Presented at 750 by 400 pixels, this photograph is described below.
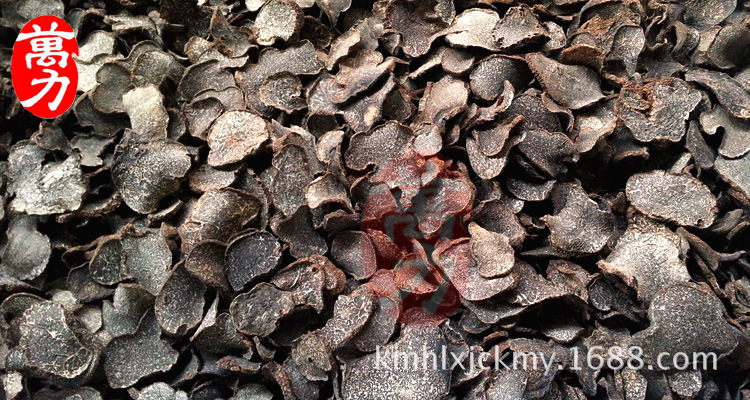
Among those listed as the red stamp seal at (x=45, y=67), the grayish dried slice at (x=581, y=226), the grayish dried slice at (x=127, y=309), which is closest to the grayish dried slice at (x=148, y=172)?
the grayish dried slice at (x=127, y=309)

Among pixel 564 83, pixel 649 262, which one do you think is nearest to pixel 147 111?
pixel 564 83

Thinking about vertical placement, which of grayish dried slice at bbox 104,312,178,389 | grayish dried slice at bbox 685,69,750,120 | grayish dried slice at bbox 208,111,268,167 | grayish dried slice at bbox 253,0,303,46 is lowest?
grayish dried slice at bbox 104,312,178,389

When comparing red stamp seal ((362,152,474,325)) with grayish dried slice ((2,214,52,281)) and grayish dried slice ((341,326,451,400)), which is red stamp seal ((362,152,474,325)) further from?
grayish dried slice ((2,214,52,281))

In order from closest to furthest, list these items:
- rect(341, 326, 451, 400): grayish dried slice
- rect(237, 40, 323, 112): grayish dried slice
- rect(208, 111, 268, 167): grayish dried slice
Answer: rect(341, 326, 451, 400): grayish dried slice
rect(208, 111, 268, 167): grayish dried slice
rect(237, 40, 323, 112): grayish dried slice

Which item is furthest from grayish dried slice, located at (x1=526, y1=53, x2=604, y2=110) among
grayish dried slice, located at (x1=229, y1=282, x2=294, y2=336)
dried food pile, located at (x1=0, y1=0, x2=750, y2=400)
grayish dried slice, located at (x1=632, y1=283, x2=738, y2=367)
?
grayish dried slice, located at (x1=229, y1=282, x2=294, y2=336)

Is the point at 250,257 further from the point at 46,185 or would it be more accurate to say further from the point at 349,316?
the point at 46,185

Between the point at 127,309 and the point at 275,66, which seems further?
the point at 275,66

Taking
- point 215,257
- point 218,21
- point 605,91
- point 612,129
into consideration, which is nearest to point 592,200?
point 612,129
